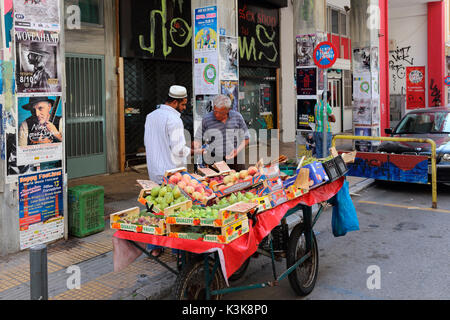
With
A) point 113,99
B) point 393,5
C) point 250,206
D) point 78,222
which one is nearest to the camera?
point 250,206

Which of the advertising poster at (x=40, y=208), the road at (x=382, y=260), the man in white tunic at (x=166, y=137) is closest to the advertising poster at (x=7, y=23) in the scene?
the advertising poster at (x=40, y=208)

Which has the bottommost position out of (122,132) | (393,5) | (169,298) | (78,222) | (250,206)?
(169,298)

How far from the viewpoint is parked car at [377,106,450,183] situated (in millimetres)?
8789

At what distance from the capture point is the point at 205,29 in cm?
807

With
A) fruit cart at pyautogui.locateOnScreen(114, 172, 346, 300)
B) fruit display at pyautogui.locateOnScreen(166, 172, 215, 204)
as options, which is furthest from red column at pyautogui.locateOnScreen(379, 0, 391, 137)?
fruit display at pyautogui.locateOnScreen(166, 172, 215, 204)

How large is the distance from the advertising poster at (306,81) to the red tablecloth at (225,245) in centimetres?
741

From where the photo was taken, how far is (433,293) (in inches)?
177

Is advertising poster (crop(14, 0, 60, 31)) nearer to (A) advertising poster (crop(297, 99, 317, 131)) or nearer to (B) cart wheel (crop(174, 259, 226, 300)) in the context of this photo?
(B) cart wheel (crop(174, 259, 226, 300))

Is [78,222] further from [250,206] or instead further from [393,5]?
[393,5]

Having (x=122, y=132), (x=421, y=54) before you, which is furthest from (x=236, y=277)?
(x=421, y=54)

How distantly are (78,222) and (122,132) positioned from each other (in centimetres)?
485

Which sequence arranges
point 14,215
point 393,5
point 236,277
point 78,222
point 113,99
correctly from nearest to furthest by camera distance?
point 236,277 → point 14,215 → point 78,222 → point 113,99 → point 393,5

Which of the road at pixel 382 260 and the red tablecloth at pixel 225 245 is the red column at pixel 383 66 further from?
the red tablecloth at pixel 225 245

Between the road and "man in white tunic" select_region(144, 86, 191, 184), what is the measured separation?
1.51 meters
